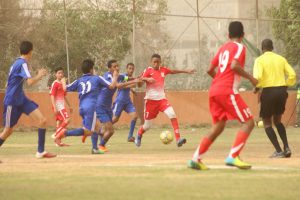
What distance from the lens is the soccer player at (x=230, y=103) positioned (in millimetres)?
12312

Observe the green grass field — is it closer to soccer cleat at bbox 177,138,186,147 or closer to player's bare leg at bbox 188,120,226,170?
player's bare leg at bbox 188,120,226,170

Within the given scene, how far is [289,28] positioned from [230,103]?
23.6 meters

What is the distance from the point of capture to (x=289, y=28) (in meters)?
35.5

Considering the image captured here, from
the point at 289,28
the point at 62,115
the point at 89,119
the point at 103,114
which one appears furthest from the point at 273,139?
the point at 289,28

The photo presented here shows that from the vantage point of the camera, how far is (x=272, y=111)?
15969 mm

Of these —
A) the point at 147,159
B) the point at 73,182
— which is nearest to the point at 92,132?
the point at 147,159

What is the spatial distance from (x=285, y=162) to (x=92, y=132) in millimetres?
4953

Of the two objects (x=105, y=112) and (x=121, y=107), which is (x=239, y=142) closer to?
(x=105, y=112)

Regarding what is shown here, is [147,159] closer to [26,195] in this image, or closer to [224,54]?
[224,54]

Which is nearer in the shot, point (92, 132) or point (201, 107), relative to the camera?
point (92, 132)

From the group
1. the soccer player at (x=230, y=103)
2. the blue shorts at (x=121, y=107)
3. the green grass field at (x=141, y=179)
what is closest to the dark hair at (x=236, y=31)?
the soccer player at (x=230, y=103)

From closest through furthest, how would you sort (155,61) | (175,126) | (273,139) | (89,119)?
1. (273,139)
2. (89,119)
3. (175,126)
4. (155,61)

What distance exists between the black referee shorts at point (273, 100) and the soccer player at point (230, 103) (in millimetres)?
3330

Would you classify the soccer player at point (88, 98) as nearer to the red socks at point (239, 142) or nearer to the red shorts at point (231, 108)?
the red shorts at point (231, 108)
